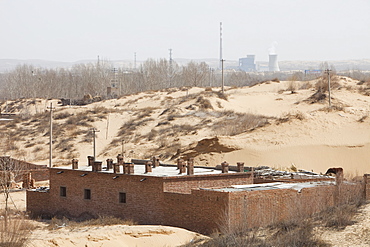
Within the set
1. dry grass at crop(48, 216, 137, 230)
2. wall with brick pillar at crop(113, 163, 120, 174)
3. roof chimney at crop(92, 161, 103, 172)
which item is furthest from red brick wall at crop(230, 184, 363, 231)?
roof chimney at crop(92, 161, 103, 172)

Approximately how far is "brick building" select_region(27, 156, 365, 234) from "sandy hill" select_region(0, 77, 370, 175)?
17.4 m

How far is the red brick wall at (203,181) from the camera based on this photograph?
34.0m

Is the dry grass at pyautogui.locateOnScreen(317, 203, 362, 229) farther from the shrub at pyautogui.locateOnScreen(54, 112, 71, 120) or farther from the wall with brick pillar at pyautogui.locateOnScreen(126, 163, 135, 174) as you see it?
the shrub at pyautogui.locateOnScreen(54, 112, 71, 120)

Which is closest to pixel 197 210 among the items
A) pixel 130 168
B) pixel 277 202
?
pixel 277 202

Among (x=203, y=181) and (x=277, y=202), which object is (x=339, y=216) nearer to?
(x=277, y=202)

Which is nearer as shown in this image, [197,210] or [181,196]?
[197,210]

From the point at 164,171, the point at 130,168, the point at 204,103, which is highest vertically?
the point at 204,103

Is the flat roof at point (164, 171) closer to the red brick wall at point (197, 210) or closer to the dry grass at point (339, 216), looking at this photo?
the red brick wall at point (197, 210)

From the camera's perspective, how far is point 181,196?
3222 centimetres

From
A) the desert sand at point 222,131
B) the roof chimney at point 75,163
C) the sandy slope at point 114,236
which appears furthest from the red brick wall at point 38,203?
the desert sand at point 222,131

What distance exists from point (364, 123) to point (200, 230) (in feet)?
114

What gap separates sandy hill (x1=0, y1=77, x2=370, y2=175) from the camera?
56.2 meters

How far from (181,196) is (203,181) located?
359 cm

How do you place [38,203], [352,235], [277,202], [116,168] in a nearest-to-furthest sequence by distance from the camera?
[352,235] < [277,202] < [116,168] < [38,203]
